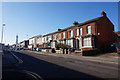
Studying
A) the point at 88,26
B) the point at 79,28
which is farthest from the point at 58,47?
the point at 88,26

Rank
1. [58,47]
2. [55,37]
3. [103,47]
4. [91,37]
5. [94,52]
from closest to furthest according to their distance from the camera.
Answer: [94,52] < [91,37] < [103,47] < [58,47] < [55,37]

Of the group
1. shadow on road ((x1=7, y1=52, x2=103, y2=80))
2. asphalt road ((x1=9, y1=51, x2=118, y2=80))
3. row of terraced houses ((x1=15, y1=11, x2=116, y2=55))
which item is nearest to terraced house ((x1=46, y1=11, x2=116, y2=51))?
row of terraced houses ((x1=15, y1=11, x2=116, y2=55))

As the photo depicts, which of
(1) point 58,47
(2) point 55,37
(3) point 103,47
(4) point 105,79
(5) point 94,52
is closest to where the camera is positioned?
(4) point 105,79

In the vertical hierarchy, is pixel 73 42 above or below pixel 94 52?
above

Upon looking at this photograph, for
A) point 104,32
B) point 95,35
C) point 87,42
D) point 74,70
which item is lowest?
point 74,70

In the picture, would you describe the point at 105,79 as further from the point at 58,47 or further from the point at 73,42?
the point at 58,47

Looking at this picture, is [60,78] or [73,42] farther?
[73,42]

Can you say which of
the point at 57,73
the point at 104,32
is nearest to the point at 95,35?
the point at 104,32

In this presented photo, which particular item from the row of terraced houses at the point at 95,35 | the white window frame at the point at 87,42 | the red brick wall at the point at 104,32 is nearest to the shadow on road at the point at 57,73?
the row of terraced houses at the point at 95,35

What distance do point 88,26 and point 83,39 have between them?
13.4 feet

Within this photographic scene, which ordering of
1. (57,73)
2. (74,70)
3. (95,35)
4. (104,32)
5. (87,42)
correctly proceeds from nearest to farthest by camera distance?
(57,73) → (74,70) → (95,35) → (87,42) → (104,32)

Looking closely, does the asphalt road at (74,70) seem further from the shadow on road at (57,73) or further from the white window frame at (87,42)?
the white window frame at (87,42)

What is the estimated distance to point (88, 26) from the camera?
29.3 m

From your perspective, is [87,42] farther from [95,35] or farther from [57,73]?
[57,73]
